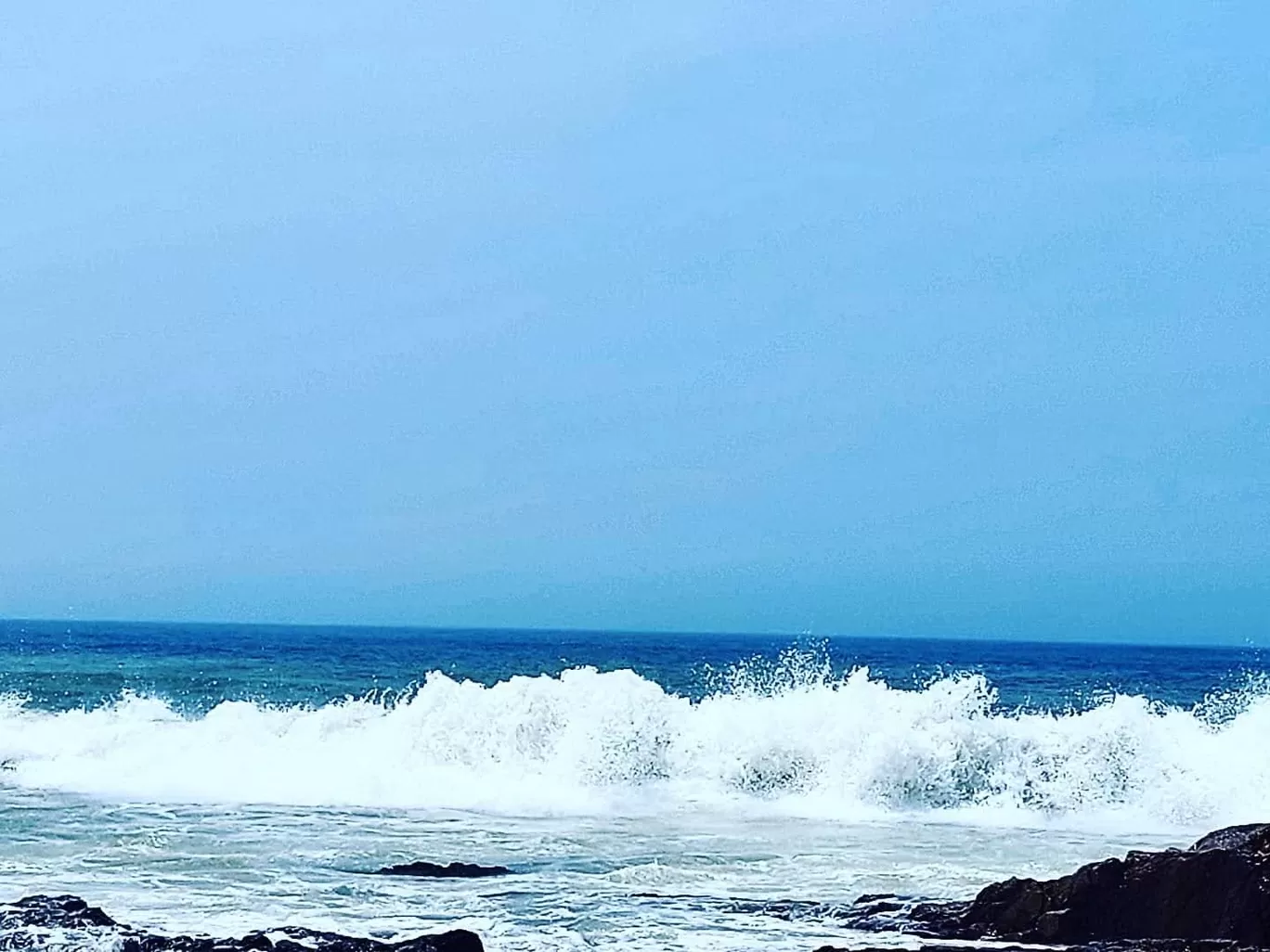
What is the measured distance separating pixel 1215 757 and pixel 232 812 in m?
12.8

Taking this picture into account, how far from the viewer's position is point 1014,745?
21766 mm

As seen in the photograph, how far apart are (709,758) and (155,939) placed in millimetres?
12576

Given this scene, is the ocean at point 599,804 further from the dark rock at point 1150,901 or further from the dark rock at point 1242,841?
the dark rock at point 1242,841

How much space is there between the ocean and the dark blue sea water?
7056mm

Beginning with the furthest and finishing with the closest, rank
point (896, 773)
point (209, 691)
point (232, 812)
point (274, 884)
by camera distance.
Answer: point (209, 691) → point (896, 773) → point (232, 812) → point (274, 884)

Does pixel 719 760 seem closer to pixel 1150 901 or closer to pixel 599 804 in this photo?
pixel 599 804

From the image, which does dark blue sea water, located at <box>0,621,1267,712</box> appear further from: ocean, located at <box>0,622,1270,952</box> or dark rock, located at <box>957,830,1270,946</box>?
dark rock, located at <box>957,830,1270,946</box>

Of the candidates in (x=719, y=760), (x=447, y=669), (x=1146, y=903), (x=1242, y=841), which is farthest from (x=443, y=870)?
(x=447, y=669)

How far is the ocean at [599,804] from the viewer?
43.5 feet

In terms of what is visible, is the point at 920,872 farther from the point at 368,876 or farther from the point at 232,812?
the point at 232,812

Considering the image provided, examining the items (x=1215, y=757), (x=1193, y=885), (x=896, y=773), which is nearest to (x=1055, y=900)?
(x=1193, y=885)

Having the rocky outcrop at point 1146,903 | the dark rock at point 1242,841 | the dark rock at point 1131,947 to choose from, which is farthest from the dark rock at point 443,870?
the dark rock at point 1242,841

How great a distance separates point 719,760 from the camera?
22594 millimetres

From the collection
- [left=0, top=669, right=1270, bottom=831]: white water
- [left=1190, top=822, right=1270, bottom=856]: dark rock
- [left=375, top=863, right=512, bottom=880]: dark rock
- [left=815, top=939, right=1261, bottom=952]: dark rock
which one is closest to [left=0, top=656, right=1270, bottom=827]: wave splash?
[left=0, top=669, right=1270, bottom=831]: white water
